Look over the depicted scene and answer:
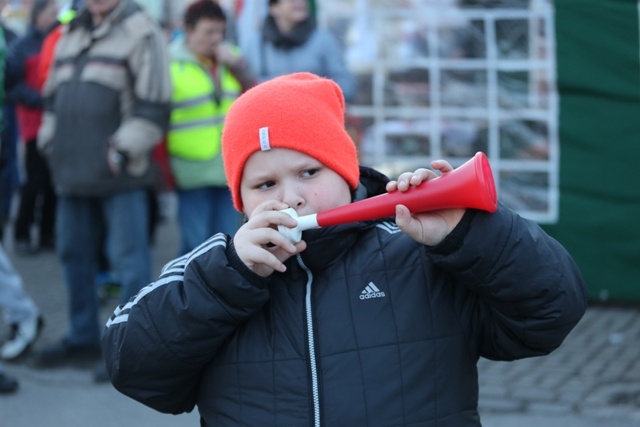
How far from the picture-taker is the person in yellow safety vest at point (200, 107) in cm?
537

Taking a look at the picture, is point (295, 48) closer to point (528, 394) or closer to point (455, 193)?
point (528, 394)

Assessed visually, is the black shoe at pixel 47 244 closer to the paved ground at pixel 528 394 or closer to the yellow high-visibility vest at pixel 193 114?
the paved ground at pixel 528 394

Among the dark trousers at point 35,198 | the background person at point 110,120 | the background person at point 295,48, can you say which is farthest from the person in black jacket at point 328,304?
the dark trousers at point 35,198

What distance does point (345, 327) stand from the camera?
2027mm

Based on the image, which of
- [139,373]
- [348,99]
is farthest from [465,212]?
[348,99]

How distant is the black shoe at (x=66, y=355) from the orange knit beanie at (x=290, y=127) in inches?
138

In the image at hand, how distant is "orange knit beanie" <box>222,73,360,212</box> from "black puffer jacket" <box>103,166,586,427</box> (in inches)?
6.1

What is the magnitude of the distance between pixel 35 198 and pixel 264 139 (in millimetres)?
6737

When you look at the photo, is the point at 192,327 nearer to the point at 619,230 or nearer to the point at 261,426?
the point at 261,426

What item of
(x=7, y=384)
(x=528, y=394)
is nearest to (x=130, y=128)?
(x=7, y=384)

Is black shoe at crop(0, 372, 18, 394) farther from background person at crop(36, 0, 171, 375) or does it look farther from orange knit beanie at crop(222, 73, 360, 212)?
orange knit beanie at crop(222, 73, 360, 212)

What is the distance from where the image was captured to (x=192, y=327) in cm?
199

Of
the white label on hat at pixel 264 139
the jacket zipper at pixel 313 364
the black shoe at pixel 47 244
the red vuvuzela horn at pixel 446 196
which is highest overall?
the white label on hat at pixel 264 139

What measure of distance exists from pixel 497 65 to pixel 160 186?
2295 mm
